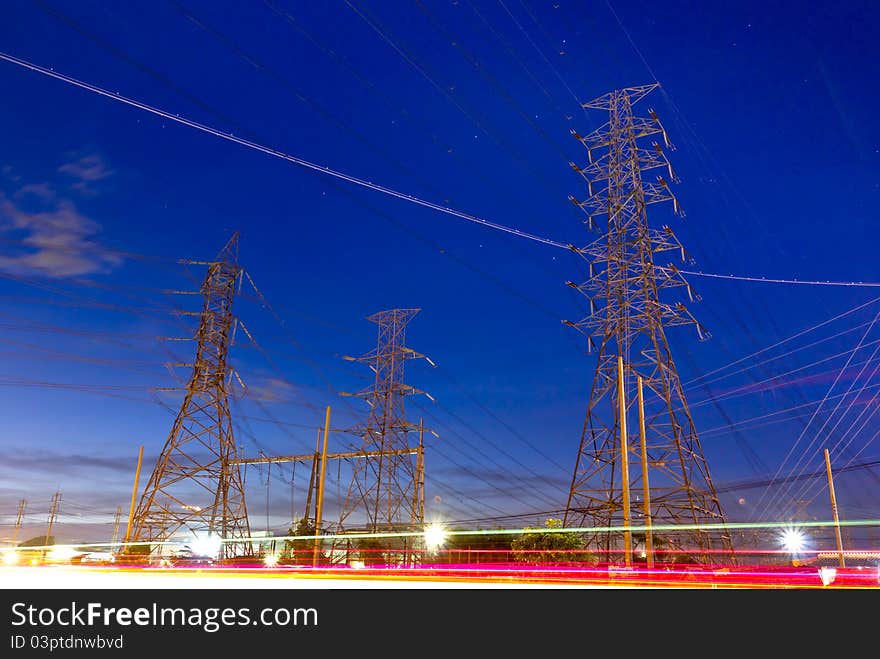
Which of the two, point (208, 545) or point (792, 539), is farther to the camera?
point (792, 539)

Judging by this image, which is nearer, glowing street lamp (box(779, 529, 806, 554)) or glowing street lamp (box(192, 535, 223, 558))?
glowing street lamp (box(192, 535, 223, 558))

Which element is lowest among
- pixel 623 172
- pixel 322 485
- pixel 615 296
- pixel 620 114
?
pixel 322 485

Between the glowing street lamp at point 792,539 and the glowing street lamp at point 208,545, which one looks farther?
the glowing street lamp at point 792,539
